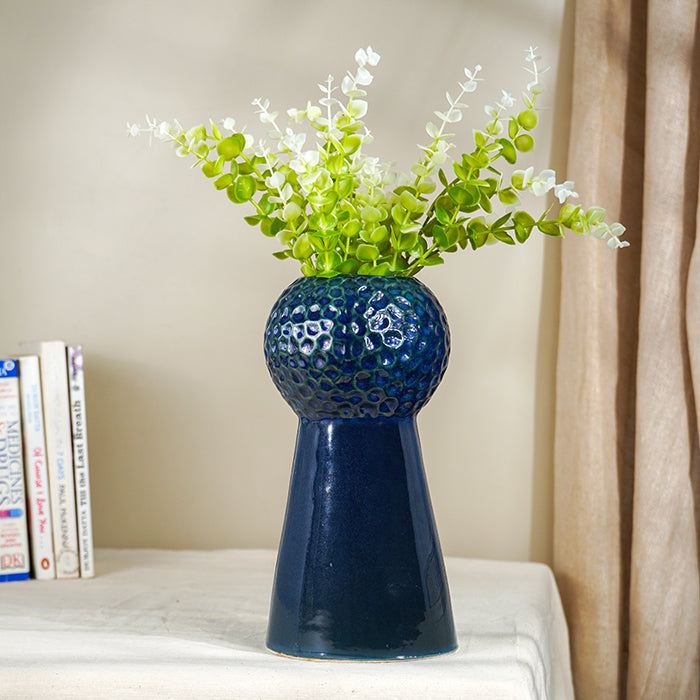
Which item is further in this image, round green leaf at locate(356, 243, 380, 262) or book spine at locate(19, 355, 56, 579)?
book spine at locate(19, 355, 56, 579)

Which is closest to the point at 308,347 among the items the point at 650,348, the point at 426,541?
the point at 426,541

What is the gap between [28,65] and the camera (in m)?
1.36

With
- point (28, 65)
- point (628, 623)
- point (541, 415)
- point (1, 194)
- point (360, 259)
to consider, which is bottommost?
point (628, 623)

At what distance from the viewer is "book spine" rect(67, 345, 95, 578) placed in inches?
43.7

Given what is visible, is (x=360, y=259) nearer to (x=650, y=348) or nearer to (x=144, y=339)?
(x=650, y=348)

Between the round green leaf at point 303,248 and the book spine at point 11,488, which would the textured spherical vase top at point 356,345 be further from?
the book spine at point 11,488

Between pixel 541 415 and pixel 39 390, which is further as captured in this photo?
pixel 541 415

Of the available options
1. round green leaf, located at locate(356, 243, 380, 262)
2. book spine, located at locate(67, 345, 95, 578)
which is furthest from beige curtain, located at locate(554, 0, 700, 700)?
book spine, located at locate(67, 345, 95, 578)

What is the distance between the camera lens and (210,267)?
133 cm

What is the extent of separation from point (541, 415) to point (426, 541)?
556mm

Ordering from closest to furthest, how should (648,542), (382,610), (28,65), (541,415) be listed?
(382,610), (648,542), (541,415), (28,65)

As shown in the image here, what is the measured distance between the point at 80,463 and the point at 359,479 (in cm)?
54

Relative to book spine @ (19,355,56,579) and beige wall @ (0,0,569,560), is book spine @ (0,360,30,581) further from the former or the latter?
beige wall @ (0,0,569,560)

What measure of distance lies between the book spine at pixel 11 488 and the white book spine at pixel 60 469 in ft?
0.13
